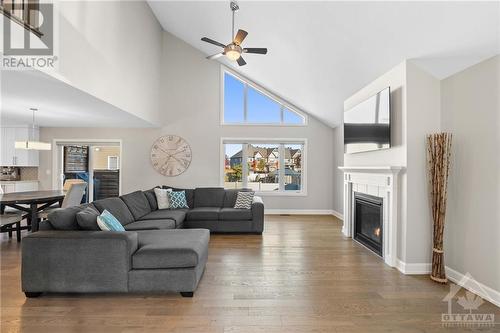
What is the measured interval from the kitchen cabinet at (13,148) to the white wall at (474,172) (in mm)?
8871

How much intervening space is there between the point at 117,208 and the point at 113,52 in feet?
8.54

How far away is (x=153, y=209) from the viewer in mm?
5613

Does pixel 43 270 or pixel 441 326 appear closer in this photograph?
pixel 441 326

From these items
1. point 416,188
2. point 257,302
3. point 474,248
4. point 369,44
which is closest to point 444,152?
point 416,188

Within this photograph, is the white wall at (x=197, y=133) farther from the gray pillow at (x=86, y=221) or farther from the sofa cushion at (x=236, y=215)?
the gray pillow at (x=86, y=221)

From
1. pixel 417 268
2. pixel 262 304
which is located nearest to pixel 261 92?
pixel 417 268

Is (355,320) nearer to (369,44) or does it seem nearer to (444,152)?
(444,152)

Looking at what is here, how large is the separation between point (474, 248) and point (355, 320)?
1674 millimetres

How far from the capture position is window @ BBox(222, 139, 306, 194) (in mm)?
7789

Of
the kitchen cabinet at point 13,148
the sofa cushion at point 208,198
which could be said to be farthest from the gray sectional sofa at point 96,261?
the kitchen cabinet at point 13,148

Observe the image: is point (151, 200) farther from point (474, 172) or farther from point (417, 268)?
point (474, 172)

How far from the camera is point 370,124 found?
420 cm

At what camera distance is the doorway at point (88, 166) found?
291 inches

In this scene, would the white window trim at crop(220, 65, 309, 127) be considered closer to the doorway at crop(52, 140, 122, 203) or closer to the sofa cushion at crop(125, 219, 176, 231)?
the doorway at crop(52, 140, 122, 203)
